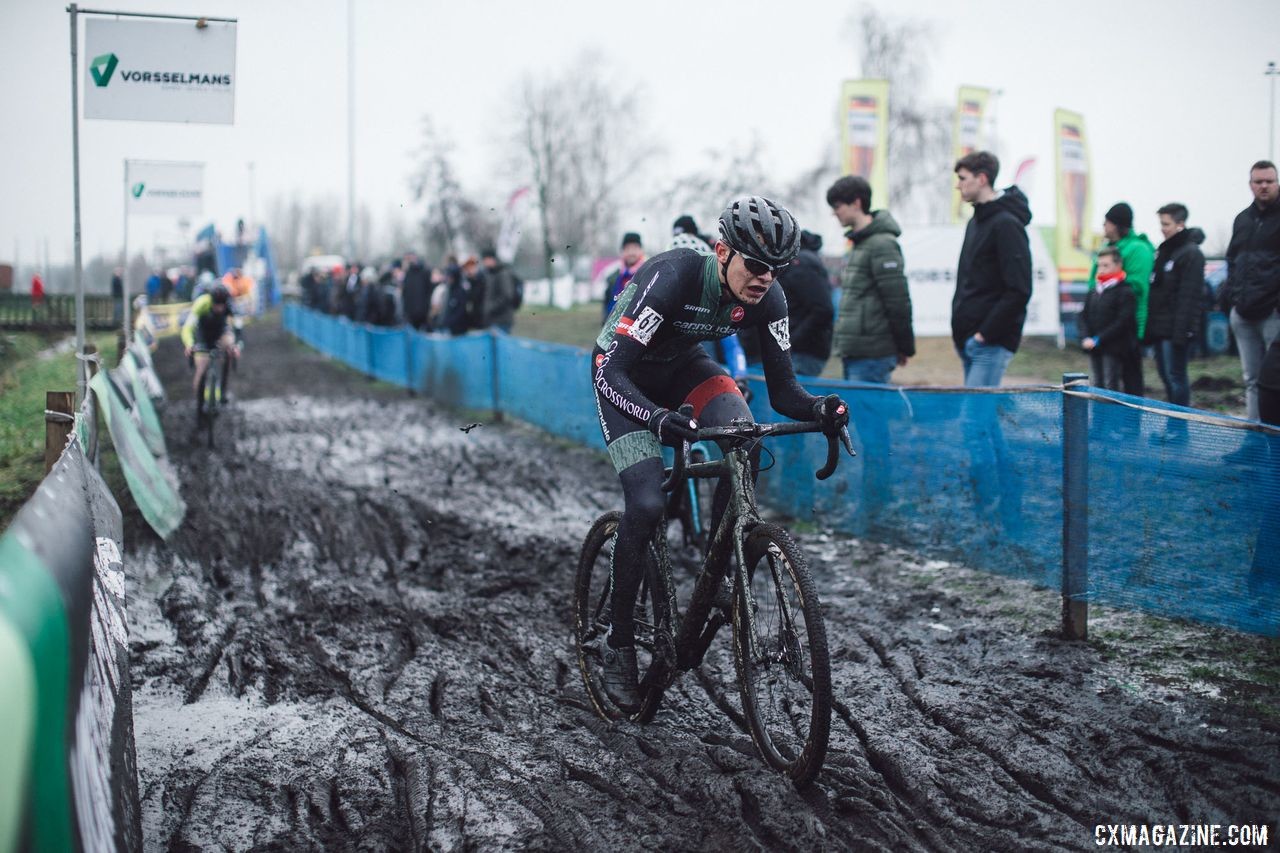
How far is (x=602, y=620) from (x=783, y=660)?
3.76 ft

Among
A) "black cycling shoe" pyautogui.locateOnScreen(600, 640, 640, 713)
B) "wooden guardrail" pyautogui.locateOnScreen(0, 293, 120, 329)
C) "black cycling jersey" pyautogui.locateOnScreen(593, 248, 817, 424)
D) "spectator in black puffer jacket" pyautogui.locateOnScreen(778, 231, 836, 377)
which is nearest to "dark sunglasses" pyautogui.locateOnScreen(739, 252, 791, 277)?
"black cycling jersey" pyautogui.locateOnScreen(593, 248, 817, 424)

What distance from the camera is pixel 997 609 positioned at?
580 cm

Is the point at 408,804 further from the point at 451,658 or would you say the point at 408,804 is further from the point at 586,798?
the point at 451,658

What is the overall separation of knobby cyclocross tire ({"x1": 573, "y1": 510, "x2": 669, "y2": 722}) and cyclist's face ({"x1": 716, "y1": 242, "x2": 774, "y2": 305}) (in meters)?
1.09

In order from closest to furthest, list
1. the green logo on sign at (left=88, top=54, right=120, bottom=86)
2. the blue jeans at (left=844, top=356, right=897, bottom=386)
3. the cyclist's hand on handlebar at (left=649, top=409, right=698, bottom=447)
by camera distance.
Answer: the cyclist's hand on handlebar at (left=649, top=409, right=698, bottom=447) → the blue jeans at (left=844, top=356, right=897, bottom=386) → the green logo on sign at (left=88, top=54, right=120, bottom=86)

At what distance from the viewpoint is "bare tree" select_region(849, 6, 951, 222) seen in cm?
4234

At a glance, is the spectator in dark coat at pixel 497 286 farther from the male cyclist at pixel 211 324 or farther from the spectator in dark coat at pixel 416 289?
the male cyclist at pixel 211 324

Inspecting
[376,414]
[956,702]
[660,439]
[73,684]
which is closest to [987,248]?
[956,702]

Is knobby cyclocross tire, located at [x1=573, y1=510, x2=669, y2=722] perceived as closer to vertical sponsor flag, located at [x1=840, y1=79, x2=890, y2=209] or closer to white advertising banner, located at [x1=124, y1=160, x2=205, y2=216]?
white advertising banner, located at [x1=124, y1=160, x2=205, y2=216]

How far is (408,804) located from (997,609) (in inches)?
135

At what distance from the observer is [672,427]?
3.74m

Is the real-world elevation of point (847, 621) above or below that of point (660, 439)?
below

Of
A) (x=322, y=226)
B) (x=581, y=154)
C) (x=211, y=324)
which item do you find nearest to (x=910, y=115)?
(x=581, y=154)

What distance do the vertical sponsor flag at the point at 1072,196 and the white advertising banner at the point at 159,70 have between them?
1600 cm
